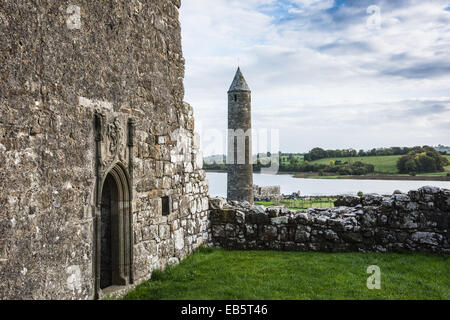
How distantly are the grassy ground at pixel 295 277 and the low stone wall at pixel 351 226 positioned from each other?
1.21 feet

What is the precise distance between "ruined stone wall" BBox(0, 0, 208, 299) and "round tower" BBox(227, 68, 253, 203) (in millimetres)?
24542

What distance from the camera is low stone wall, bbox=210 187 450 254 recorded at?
751 cm

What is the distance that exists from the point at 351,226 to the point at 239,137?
2573 cm

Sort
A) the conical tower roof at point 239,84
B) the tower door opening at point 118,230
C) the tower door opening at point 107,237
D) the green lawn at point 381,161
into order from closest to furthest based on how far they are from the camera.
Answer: the tower door opening at point 118,230 → the tower door opening at point 107,237 → the conical tower roof at point 239,84 → the green lawn at point 381,161

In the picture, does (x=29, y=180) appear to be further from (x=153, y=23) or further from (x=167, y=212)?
(x=153, y=23)

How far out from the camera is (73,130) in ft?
14.3

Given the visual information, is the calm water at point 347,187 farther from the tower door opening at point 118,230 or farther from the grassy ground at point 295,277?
the tower door opening at point 118,230

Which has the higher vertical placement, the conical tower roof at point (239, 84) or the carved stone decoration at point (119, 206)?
the conical tower roof at point (239, 84)

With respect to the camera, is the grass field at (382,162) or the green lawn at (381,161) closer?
the grass field at (382,162)

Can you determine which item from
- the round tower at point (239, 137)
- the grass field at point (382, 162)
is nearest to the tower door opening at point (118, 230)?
the round tower at point (239, 137)

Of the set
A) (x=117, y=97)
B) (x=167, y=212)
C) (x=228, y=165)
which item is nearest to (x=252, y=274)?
(x=167, y=212)

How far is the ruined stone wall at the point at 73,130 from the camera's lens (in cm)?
351

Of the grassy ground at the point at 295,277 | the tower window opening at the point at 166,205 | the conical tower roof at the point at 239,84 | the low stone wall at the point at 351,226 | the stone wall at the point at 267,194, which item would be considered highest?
the conical tower roof at the point at 239,84

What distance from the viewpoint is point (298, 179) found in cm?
8300
